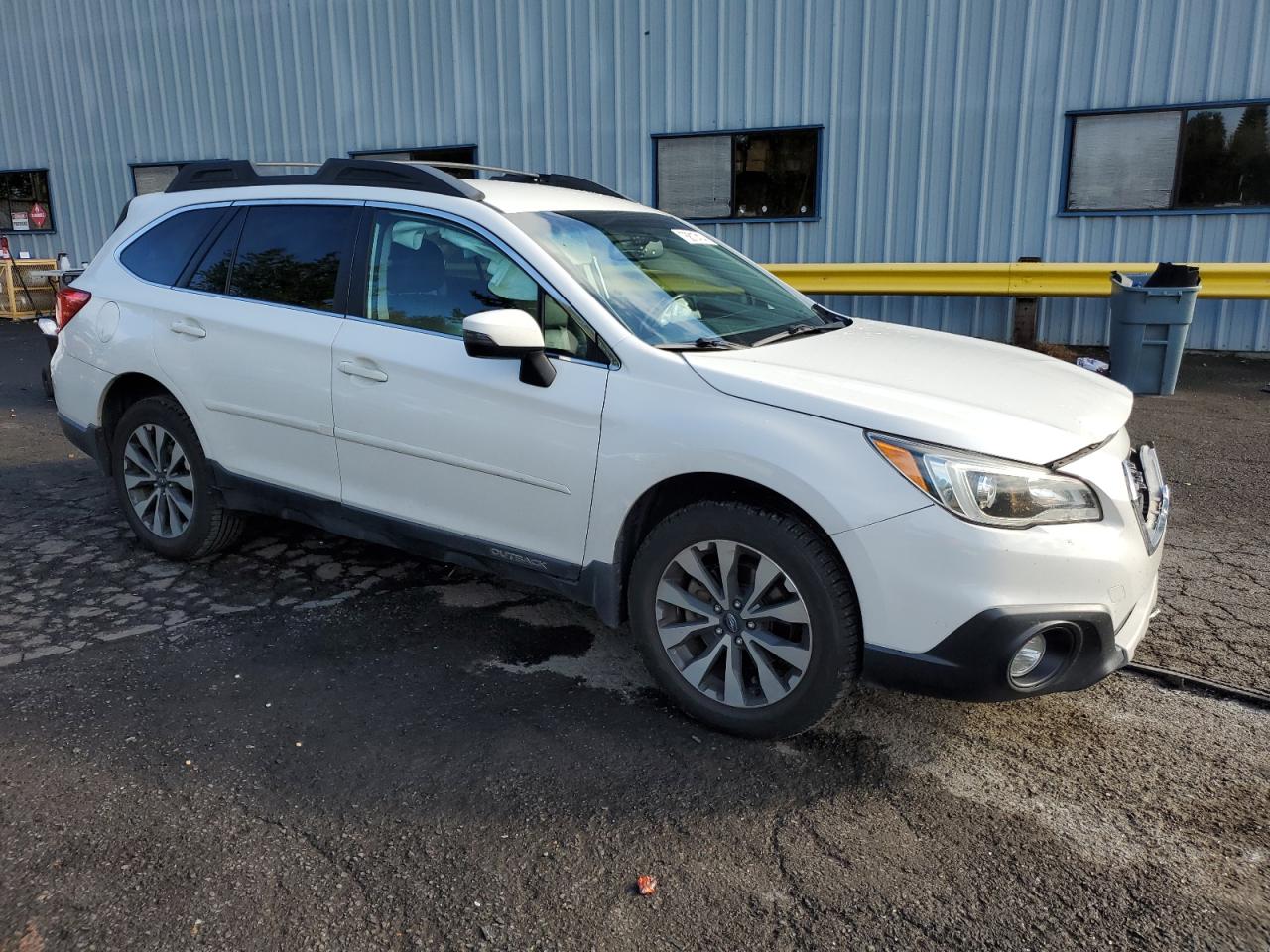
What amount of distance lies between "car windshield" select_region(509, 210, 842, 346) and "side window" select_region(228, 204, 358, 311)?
0.88 m

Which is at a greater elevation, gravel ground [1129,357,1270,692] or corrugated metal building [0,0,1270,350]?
corrugated metal building [0,0,1270,350]

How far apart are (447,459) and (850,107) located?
30.3 feet

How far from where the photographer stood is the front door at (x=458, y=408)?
3367mm

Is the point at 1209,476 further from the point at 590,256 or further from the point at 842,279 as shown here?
the point at 842,279

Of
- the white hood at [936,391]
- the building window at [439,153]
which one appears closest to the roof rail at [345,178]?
the white hood at [936,391]

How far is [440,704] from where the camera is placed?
343 centimetres

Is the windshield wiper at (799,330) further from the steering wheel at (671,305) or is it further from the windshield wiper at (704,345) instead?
the steering wheel at (671,305)

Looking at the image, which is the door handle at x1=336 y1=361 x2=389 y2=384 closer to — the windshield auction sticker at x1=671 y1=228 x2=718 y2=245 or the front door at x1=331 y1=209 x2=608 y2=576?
the front door at x1=331 y1=209 x2=608 y2=576

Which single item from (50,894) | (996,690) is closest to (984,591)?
(996,690)

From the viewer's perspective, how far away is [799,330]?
3.88m

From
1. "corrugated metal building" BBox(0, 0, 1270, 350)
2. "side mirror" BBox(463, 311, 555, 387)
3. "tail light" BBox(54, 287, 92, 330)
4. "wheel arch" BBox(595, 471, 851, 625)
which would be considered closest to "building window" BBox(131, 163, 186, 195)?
"corrugated metal building" BBox(0, 0, 1270, 350)

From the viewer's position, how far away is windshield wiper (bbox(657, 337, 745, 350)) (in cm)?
331

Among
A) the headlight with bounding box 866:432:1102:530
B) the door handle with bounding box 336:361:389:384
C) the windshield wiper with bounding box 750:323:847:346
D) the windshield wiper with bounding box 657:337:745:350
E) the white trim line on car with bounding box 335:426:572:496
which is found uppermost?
the windshield wiper with bounding box 657:337:745:350

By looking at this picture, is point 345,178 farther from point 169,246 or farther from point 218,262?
point 169,246
